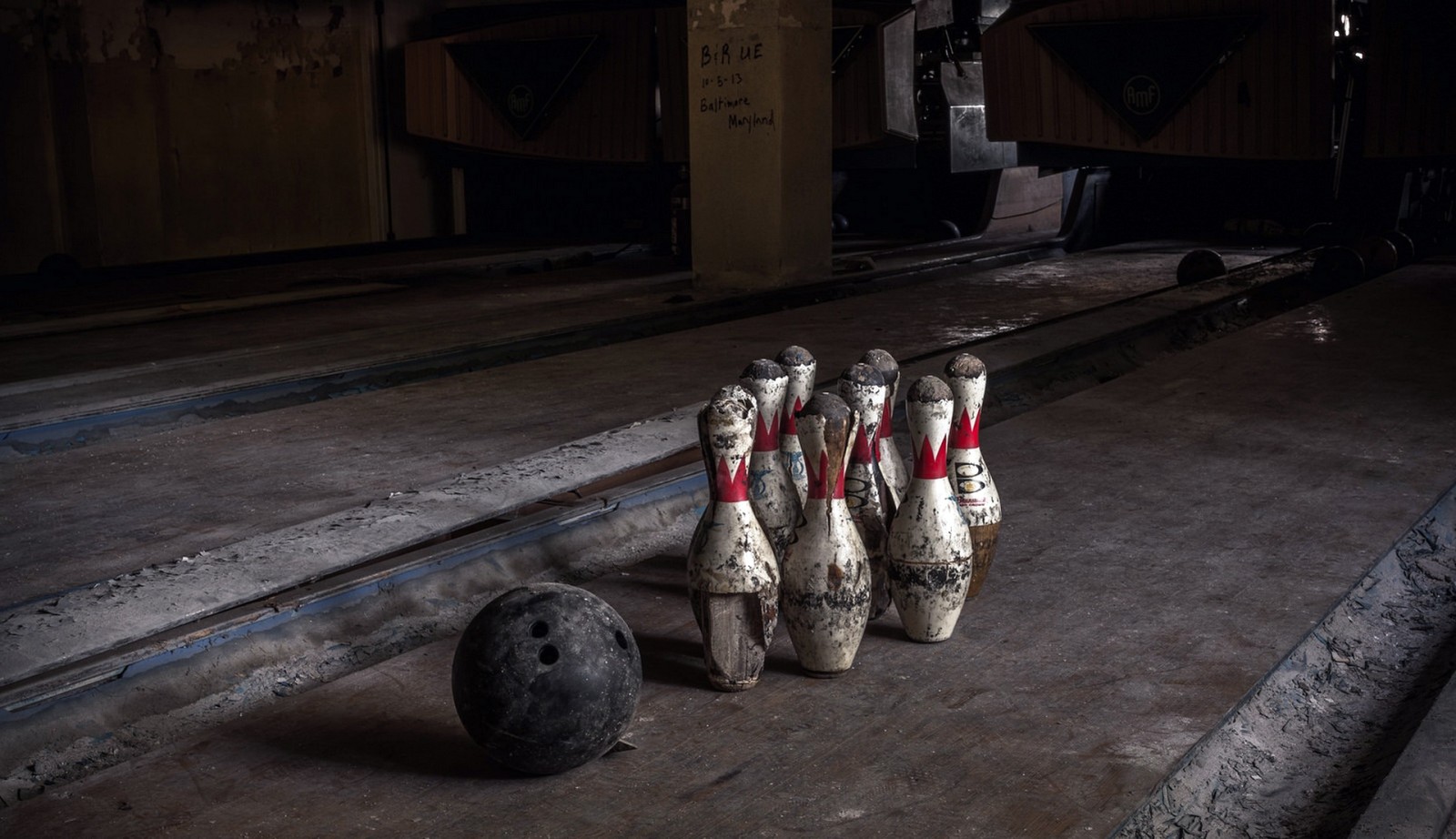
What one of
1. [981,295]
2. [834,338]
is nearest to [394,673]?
[834,338]

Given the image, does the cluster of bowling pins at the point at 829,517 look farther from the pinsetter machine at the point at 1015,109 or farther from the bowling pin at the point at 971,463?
the pinsetter machine at the point at 1015,109

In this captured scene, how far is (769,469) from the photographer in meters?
2.26

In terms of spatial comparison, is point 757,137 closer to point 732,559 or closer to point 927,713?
point 732,559

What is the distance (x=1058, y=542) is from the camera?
2812 millimetres

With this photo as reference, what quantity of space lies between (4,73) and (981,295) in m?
6.47

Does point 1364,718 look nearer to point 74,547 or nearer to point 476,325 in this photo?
point 74,547

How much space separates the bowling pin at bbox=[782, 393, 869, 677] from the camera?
2020 millimetres

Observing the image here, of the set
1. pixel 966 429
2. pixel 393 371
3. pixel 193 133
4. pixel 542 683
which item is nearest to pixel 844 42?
pixel 193 133

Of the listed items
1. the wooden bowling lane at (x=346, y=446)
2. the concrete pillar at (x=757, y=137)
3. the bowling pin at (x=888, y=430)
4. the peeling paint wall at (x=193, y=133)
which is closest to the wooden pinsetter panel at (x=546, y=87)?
the peeling paint wall at (x=193, y=133)

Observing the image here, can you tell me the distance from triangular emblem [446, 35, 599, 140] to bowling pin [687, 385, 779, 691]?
855cm

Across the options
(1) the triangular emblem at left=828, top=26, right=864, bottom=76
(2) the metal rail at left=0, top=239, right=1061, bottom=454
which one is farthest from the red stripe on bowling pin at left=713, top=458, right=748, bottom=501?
(1) the triangular emblem at left=828, top=26, right=864, bottom=76

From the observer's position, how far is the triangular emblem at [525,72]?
10.1 m

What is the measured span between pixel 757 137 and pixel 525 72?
3388 millimetres

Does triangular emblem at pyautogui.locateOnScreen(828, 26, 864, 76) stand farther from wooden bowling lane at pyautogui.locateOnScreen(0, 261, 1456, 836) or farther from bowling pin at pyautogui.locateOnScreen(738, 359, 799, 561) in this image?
bowling pin at pyautogui.locateOnScreen(738, 359, 799, 561)
